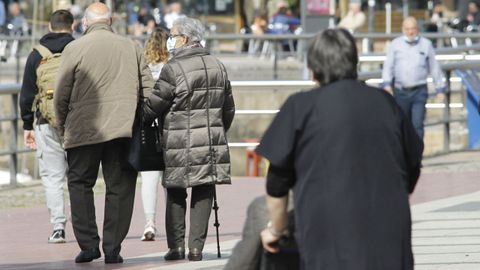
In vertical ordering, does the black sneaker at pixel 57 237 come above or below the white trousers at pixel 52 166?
below

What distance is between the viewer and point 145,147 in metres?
9.67

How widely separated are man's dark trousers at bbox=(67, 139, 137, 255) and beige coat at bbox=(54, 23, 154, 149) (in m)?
0.17

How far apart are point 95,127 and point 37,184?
21.8ft

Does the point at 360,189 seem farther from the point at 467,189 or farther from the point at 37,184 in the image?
the point at 37,184

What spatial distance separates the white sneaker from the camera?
11.2 meters

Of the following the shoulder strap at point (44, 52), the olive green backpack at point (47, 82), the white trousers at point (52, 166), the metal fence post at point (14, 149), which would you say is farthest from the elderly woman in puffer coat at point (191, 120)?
the metal fence post at point (14, 149)

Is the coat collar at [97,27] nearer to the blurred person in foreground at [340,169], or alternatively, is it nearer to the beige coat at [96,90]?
the beige coat at [96,90]

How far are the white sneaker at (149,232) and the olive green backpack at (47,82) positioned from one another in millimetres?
1161

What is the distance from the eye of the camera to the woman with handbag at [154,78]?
431 inches

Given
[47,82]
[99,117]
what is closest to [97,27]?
[99,117]

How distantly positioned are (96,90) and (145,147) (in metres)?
0.49

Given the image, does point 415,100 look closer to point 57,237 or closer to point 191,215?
point 57,237

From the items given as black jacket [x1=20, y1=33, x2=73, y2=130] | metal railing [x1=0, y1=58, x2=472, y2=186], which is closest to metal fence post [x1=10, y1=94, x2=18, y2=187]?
metal railing [x1=0, y1=58, x2=472, y2=186]

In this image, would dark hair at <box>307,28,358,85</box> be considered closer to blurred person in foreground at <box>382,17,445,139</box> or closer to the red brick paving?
the red brick paving
